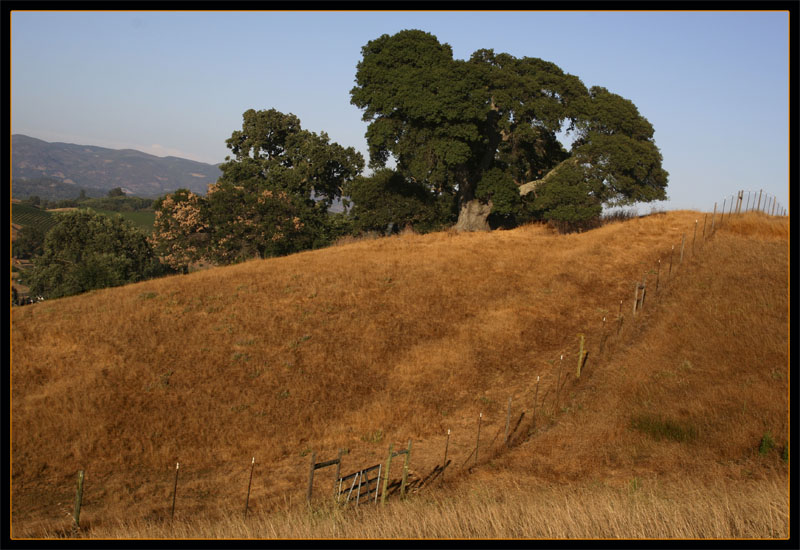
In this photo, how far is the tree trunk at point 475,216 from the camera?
160 ft

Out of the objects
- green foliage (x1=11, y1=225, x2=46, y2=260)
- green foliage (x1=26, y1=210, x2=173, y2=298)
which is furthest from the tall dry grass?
green foliage (x1=11, y1=225, x2=46, y2=260)

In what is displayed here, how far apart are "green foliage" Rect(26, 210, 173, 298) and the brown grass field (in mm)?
12355

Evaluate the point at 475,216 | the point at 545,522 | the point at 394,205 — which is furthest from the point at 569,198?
the point at 545,522

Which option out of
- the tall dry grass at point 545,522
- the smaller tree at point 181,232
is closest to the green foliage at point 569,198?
the smaller tree at point 181,232

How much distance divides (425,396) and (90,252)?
36570 mm

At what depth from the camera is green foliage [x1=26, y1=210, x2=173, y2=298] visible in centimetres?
4528

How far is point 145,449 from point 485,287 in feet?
66.8

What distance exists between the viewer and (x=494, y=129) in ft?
160

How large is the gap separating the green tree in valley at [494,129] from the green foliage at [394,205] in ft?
4.24

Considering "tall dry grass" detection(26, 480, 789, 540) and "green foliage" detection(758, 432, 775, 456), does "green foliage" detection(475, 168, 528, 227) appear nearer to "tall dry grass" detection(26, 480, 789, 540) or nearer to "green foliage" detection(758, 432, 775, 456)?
"green foliage" detection(758, 432, 775, 456)

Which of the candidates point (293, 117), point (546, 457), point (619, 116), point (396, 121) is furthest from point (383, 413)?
point (293, 117)

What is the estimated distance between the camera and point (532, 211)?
49.9 m

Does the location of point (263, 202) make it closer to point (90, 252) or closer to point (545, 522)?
point (90, 252)

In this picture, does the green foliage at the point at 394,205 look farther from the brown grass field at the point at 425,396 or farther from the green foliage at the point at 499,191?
the brown grass field at the point at 425,396
